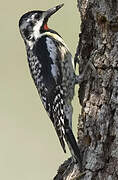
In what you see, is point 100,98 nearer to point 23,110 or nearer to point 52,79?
point 52,79

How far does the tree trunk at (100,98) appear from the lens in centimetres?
547

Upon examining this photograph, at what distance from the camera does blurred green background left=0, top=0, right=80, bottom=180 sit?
32.9 feet

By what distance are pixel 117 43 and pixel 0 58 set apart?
6.27 meters

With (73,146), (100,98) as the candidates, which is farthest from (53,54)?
(100,98)

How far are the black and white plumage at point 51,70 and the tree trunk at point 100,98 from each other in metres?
0.50

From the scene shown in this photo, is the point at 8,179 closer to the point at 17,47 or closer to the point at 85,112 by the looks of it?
the point at 17,47

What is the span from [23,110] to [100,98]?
538 cm

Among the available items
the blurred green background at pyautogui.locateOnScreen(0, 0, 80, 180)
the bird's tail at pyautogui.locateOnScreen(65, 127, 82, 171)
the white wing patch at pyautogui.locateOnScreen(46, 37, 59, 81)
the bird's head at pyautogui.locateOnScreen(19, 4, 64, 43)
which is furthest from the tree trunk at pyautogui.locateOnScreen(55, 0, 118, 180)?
the blurred green background at pyautogui.locateOnScreen(0, 0, 80, 180)

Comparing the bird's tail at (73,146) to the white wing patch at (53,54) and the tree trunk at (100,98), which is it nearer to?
the tree trunk at (100,98)

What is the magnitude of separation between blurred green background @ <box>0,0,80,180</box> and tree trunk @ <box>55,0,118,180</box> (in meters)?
3.79

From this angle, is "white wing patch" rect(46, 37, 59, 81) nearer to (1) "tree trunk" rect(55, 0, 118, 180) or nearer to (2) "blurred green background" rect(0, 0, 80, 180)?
(1) "tree trunk" rect(55, 0, 118, 180)

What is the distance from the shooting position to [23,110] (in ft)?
35.9

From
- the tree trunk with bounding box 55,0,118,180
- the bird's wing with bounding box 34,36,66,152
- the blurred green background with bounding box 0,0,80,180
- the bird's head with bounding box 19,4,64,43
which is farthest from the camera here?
the blurred green background with bounding box 0,0,80,180

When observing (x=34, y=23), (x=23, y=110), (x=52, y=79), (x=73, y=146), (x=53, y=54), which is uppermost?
(x=34, y=23)
